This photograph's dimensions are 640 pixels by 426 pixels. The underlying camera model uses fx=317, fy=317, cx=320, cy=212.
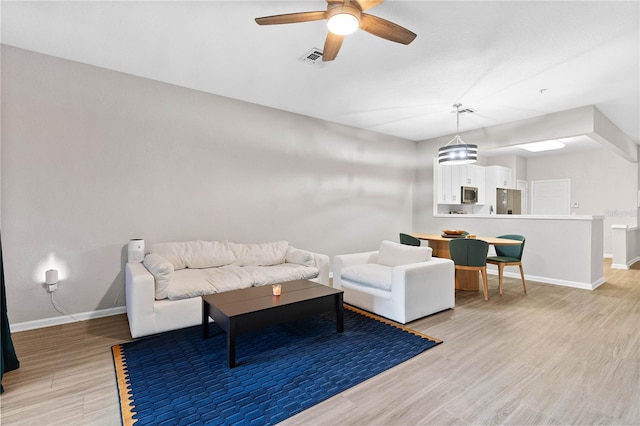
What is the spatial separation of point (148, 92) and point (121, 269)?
7.03 ft

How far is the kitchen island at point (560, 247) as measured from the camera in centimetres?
473

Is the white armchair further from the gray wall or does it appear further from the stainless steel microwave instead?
the stainless steel microwave

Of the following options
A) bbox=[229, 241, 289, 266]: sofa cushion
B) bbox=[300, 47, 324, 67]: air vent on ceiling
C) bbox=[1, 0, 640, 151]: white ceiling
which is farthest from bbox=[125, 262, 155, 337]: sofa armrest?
bbox=[300, 47, 324, 67]: air vent on ceiling

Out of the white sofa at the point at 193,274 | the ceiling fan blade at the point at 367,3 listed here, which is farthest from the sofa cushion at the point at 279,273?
the ceiling fan blade at the point at 367,3

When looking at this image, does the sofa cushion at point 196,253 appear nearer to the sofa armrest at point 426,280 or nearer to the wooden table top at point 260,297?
the wooden table top at point 260,297

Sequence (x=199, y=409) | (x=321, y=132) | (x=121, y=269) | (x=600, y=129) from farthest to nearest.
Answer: (x=321, y=132) < (x=600, y=129) < (x=121, y=269) < (x=199, y=409)

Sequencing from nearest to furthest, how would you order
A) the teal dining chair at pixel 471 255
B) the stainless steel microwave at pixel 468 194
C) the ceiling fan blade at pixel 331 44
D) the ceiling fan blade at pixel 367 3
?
the ceiling fan blade at pixel 367 3, the ceiling fan blade at pixel 331 44, the teal dining chair at pixel 471 255, the stainless steel microwave at pixel 468 194

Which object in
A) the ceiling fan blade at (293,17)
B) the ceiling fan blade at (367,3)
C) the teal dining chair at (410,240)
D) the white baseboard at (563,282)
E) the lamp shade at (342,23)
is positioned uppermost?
the ceiling fan blade at (367,3)

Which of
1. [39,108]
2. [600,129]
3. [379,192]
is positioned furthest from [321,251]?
[600,129]

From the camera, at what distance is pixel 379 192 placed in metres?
6.43

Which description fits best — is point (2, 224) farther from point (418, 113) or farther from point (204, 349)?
point (418, 113)

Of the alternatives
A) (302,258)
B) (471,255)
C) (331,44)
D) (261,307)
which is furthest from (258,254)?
(471,255)

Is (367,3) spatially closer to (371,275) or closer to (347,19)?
(347,19)

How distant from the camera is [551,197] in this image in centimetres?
859
